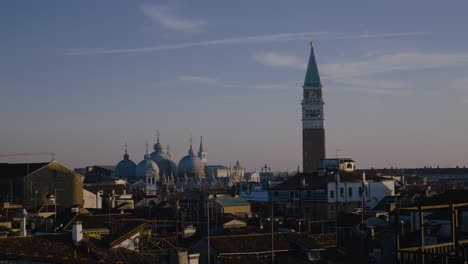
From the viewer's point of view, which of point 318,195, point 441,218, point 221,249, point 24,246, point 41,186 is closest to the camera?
point 24,246

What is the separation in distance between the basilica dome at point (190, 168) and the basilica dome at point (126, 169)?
12141 mm

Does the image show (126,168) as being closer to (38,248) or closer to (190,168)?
(190,168)

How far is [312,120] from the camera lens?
122750mm

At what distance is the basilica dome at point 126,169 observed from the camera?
14554 cm

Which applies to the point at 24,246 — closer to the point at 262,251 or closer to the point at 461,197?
the point at 262,251

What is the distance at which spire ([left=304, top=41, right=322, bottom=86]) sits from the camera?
125 meters

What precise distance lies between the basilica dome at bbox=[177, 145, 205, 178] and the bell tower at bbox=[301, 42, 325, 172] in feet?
127

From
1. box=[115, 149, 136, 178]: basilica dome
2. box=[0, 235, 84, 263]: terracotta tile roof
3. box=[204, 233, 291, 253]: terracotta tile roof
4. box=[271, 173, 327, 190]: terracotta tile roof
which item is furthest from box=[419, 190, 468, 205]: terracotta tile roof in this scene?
box=[115, 149, 136, 178]: basilica dome

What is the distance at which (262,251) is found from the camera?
93.0ft

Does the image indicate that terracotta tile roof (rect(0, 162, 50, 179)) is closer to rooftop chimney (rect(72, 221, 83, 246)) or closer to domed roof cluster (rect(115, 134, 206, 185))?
rooftop chimney (rect(72, 221, 83, 246))

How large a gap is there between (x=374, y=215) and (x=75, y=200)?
27.6 m

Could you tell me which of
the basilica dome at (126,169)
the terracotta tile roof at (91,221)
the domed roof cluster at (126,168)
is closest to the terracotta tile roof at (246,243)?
the terracotta tile roof at (91,221)

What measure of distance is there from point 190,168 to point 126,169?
1626 centimetres

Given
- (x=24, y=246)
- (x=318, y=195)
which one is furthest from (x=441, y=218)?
(x=318, y=195)
